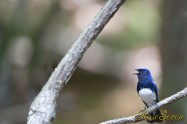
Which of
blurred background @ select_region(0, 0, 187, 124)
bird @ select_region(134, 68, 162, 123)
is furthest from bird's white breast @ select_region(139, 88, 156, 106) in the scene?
blurred background @ select_region(0, 0, 187, 124)

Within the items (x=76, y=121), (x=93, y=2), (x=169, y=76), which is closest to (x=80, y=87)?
(x=76, y=121)

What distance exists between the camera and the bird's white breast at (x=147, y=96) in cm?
127

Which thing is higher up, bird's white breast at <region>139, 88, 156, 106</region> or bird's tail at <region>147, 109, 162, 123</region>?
bird's white breast at <region>139, 88, 156, 106</region>

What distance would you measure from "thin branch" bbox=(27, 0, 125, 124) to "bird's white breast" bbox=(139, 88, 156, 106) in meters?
0.22

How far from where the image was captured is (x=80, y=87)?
4680 millimetres

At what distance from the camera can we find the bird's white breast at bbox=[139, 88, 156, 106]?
4.17 ft

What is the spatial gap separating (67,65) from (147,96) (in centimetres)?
25

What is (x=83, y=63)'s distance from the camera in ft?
16.4

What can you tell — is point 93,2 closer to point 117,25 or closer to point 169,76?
point 117,25

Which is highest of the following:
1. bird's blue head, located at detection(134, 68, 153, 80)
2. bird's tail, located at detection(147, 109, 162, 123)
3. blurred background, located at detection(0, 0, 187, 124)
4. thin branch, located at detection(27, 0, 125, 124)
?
blurred background, located at detection(0, 0, 187, 124)

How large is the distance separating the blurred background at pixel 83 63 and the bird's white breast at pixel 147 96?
221 centimetres

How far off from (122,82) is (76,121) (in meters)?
0.69

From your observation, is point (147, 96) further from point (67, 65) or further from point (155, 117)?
point (67, 65)

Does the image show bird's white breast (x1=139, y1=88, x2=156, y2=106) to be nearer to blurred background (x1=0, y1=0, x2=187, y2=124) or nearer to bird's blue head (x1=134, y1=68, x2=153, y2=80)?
bird's blue head (x1=134, y1=68, x2=153, y2=80)
